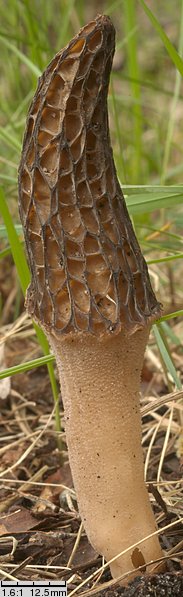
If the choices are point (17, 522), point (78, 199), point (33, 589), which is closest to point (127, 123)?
point (17, 522)

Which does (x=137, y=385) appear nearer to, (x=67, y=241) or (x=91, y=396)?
(x=91, y=396)

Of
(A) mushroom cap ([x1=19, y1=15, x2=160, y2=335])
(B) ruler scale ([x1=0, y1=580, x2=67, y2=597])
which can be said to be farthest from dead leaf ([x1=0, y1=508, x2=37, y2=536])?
(A) mushroom cap ([x1=19, y1=15, x2=160, y2=335])

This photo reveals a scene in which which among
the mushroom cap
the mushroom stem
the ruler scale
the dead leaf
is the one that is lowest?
the ruler scale

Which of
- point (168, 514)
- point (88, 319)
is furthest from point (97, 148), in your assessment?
point (168, 514)

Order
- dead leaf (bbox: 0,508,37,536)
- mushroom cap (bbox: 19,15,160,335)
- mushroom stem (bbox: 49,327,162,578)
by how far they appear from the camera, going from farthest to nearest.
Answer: dead leaf (bbox: 0,508,37,536) → mushroom stem (bbox: 49,327,162,578) → mushroom cap (bbox: 19,15,160,335)

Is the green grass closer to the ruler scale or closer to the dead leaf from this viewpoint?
the dead leaf

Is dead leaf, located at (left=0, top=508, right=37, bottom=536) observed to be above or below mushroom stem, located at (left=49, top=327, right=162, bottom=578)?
below

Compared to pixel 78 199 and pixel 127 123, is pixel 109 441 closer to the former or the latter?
pixel 78 199
